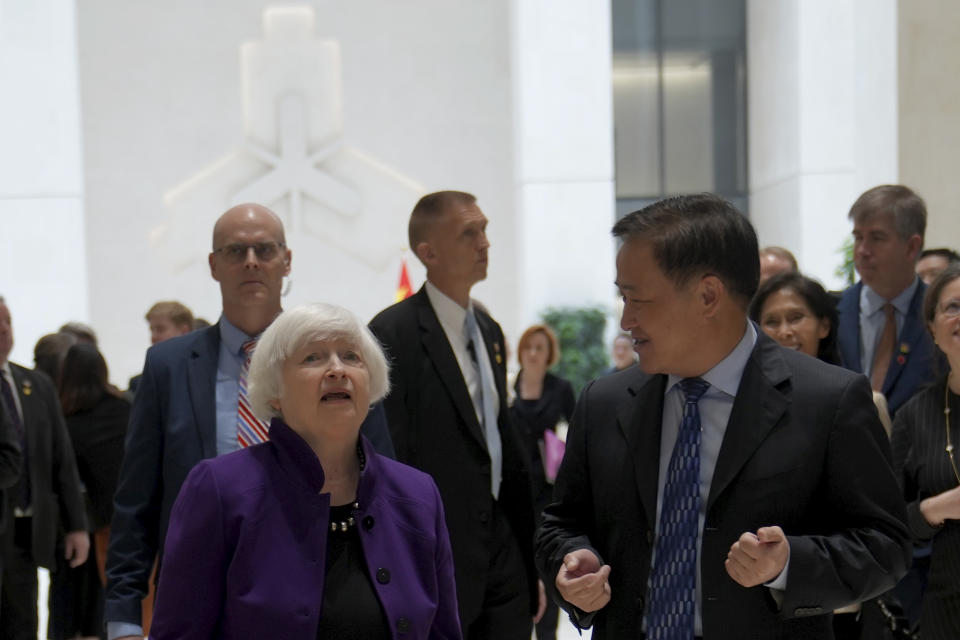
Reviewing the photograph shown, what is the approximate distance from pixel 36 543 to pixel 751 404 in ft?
13.0

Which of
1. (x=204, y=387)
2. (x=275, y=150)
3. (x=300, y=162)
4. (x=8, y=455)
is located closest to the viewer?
(x=204, y=387)

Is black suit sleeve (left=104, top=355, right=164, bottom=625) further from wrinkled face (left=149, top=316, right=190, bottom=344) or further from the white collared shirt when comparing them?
wrinkled face (left=149, top=316, right=190, bottom=344)

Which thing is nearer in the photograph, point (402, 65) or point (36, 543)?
point (36, 543)

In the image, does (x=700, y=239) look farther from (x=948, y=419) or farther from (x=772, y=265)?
(x=772, y=265)

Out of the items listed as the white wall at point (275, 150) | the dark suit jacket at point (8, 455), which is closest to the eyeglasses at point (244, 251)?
the dark suit jacket at point (8, 455)

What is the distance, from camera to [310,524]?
232cm

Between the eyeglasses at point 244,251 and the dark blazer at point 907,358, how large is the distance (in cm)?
208

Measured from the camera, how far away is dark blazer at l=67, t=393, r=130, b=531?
629 cm

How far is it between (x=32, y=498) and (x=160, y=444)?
2427 mm

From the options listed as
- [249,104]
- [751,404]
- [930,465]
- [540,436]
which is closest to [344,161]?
[249,104]

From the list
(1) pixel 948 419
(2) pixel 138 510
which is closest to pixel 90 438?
(2) pixel 138 510

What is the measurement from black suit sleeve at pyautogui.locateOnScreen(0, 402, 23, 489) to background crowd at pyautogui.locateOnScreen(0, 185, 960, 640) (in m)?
0.01

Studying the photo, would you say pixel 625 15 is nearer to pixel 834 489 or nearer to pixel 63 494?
pixel 63 494

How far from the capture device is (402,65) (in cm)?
1433
